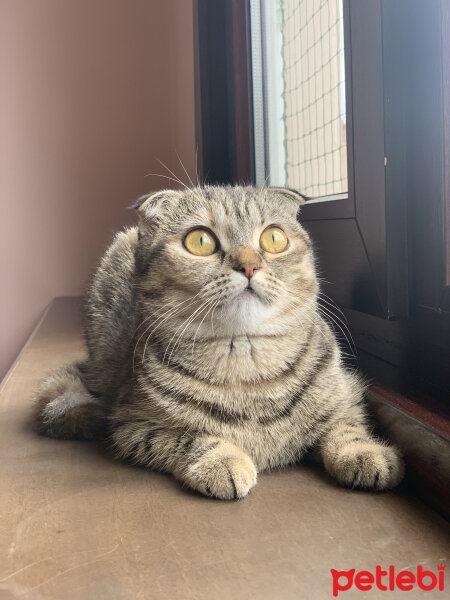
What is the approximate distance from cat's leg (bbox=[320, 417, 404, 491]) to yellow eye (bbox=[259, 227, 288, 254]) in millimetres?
280

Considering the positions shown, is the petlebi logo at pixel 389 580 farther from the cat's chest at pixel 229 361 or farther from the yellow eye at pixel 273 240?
the yellow eye at pixel 273 240

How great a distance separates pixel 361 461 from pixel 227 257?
32 cm

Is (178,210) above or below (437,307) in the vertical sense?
above

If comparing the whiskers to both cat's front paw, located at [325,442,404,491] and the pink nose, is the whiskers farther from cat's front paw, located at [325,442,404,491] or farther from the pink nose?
cat's front paw, located at [325,442,404,491]

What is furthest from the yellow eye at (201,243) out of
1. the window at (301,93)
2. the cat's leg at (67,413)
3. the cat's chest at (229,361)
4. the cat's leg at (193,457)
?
the window at (301,93)

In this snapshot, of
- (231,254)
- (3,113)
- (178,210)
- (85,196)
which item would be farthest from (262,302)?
(3,113)

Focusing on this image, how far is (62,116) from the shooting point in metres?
2.83

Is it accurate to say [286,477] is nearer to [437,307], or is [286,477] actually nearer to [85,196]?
[437,307]

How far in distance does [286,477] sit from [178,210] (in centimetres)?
42

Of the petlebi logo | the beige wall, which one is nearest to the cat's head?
the petlebi logo

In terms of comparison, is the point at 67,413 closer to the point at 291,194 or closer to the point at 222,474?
the point at 222,474

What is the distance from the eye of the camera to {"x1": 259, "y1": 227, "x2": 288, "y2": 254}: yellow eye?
928mm

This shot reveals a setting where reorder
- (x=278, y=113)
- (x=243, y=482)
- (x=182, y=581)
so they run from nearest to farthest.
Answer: (x=182, y=581) → (x=243, y=482) → (x=278, y=113)

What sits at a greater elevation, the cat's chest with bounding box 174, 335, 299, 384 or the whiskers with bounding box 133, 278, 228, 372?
the whiskers with bounding box 133, 278, 228, 372
